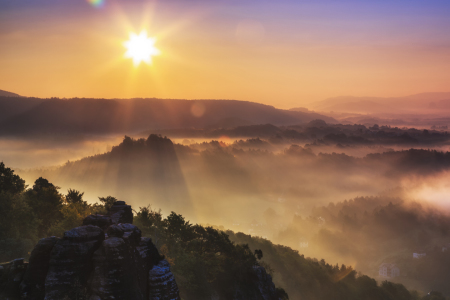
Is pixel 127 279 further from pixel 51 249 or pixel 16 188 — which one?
pixel 16 188

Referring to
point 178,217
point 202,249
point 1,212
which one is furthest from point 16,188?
point 202,249

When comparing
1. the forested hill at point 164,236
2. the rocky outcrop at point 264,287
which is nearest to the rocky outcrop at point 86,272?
the forested hill at point 164,236

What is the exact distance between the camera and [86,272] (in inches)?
1243

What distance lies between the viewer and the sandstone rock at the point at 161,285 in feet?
109

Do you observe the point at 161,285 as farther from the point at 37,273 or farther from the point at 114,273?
the point at 37,273

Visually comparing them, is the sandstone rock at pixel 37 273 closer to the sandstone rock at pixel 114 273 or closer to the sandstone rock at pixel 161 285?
the sandstone rock at pixel 114 273

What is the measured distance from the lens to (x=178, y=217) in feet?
234

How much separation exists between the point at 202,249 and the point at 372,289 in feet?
336

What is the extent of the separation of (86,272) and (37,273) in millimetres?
4869

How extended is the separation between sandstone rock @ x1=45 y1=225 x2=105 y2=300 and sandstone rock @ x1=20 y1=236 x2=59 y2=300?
Result: 131 centimetres

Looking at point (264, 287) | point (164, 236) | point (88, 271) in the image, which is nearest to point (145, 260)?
point (88, 271)

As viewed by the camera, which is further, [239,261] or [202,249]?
[202,249]

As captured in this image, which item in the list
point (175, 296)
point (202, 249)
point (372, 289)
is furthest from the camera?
point (372, 289)

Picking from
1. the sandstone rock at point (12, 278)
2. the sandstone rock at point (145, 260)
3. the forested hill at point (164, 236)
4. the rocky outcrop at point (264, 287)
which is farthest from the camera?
the rocky outcrop at point (264, 287)
